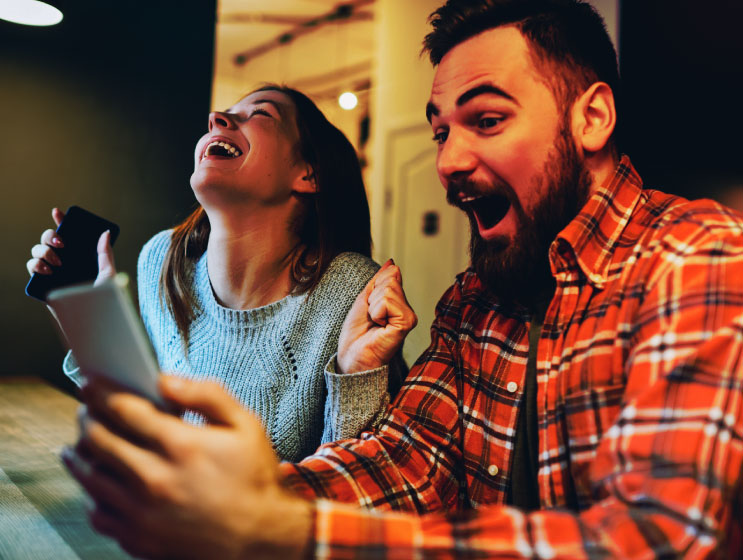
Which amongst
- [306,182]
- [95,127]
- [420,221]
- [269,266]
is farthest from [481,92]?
[420,221]

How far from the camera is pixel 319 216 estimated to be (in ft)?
4.79

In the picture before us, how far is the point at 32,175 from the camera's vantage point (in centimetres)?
199

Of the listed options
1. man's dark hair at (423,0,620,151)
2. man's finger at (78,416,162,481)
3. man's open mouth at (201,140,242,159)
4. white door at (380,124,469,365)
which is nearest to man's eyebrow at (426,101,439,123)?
man's dark hair at (423,0,620,151)

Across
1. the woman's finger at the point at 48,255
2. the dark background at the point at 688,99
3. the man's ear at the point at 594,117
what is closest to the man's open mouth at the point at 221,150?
Result: the woman's finger at the point at 48,255

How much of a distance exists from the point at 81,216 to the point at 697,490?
4.24 ft

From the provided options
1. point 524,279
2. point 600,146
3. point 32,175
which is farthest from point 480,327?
point 32,175

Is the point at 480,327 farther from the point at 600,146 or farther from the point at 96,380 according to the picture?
the point at 96,380

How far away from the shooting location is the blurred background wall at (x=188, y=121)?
1.37m

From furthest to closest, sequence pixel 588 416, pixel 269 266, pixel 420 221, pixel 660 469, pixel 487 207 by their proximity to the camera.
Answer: pixel 420 221
pixel 269 266
pixel 487 207
pixel 588 416
pixel 660 469

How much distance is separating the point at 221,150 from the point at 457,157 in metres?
0.62

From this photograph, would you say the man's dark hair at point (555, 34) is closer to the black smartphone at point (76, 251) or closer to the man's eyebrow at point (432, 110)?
the man's eyebrow at point (432, 110)

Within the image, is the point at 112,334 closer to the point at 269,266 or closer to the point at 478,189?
the point at 478,189

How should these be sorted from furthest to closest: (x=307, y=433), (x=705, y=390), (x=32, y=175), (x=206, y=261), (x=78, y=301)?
(x=32, y=175) < (x=206, y=261) < (x=307, y=433) < (x=705, y=390) < (x=78, y=301)

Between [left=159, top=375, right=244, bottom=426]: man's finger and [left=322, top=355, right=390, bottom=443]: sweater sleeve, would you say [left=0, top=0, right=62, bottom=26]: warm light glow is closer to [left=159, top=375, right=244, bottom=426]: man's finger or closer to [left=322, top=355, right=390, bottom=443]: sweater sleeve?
[left=322, top=355, right=390, bottom=443]: sweater sleeve
